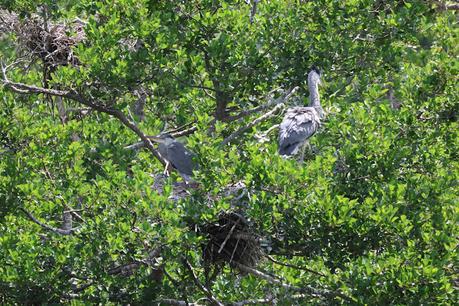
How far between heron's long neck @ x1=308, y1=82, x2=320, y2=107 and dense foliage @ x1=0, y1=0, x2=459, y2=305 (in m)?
0.12

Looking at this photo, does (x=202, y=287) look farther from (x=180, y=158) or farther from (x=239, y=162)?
(x=180, y=158)

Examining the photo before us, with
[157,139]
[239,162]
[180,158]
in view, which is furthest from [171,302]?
[157,139]

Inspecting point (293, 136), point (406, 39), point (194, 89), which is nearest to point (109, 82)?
point (194, 89)

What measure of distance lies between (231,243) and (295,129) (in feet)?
4.71

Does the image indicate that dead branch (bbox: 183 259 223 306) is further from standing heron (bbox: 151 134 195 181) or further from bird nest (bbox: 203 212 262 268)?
standing heron (bbox: 151 134 195 181)

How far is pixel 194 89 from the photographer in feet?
32.0

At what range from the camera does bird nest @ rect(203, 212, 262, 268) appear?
7.76 meters

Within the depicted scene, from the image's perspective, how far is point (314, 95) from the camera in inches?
371

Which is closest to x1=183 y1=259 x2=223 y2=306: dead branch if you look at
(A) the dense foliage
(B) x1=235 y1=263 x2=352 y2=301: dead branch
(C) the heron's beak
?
(A) the dense foliage

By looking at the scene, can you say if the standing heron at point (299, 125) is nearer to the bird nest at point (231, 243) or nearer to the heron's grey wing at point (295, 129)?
the heron's grey wing at point (295, 129)

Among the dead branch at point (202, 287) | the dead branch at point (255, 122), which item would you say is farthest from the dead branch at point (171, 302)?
the dead branch at point (255, 122)

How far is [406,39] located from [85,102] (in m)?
3.65

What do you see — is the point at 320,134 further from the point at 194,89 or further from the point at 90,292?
the point at 90,292

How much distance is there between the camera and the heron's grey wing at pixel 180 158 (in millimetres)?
9247
